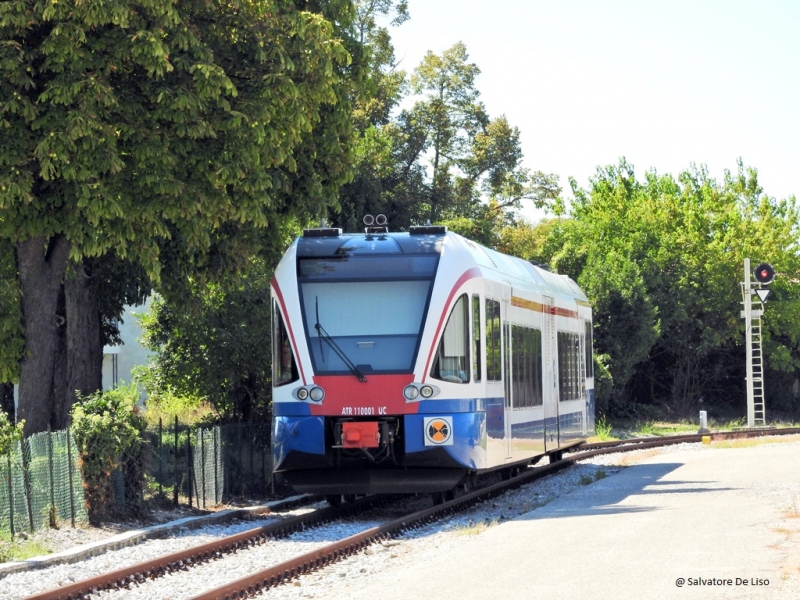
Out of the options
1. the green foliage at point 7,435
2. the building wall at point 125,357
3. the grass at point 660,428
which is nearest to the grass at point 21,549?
the green foliage at point 7,435

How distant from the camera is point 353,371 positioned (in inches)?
654

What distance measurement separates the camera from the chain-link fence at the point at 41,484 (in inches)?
593

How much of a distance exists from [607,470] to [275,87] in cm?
1110

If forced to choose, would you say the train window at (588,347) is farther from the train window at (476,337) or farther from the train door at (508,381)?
the train window at (476,337)

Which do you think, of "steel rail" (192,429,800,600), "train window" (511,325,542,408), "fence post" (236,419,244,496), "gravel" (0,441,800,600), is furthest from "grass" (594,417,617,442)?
"gravel" (0,441,800,600)

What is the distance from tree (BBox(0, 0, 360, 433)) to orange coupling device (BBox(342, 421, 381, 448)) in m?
4.36

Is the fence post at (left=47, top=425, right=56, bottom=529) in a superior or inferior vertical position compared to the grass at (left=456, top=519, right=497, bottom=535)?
superior

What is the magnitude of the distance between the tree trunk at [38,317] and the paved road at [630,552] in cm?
847

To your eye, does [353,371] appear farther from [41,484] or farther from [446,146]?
[446,146]

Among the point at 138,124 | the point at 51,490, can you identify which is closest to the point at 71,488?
the point at 51,490

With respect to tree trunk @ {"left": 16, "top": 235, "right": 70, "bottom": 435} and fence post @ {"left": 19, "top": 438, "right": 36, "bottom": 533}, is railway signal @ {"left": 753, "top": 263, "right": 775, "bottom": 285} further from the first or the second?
fence post @ {"left": 19, "top": 438, "right": 36, "bottom": 533}

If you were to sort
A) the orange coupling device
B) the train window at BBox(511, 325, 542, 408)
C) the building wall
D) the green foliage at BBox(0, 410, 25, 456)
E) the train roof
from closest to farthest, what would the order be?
the green foliage at BBox(0, 410, 25, 456) < the orange coupling device < the train roof < the train window at BBox(511, 325, 542, 408) < the building wall

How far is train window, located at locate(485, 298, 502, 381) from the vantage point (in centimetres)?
1779

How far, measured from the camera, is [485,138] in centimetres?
5422
